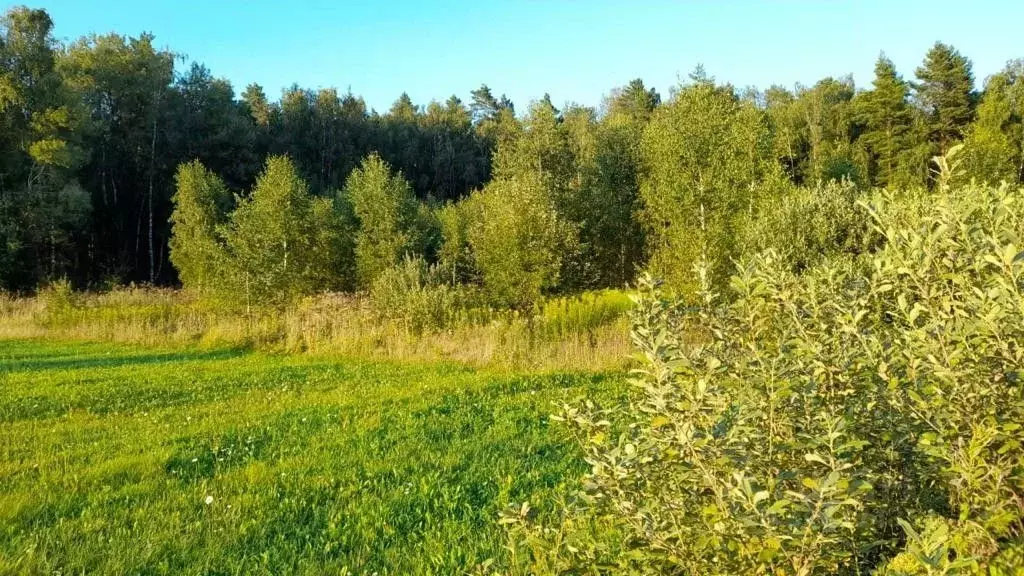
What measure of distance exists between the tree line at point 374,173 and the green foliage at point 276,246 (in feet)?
0.23

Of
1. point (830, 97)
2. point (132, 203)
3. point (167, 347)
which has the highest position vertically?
point (830, 97)

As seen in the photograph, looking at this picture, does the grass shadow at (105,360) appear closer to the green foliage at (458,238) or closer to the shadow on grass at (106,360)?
the shadow on grass at (106,360)

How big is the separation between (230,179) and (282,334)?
36918 millimetres

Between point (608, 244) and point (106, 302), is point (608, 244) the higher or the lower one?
the higher one

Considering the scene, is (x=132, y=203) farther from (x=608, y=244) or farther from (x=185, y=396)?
(x=185, y=396)

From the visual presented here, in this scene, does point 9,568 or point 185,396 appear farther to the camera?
point 185,396

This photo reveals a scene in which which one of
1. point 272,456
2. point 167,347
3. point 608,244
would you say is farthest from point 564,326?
point 608,244

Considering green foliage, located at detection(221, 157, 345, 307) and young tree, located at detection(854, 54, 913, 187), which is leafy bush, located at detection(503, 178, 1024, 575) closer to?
green foliage, located at detection(221, 157, 345, 307)

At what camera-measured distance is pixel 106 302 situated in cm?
2488

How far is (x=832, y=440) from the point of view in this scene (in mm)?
1997

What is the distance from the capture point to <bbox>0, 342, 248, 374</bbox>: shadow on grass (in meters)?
13.8

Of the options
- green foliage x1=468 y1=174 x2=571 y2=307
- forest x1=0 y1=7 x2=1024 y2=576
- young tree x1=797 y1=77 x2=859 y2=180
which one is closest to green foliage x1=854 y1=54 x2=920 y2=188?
young tree x1=797 y1=77 x2=859 y2=180

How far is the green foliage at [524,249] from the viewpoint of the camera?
23.6m

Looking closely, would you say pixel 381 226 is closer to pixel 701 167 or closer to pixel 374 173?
pixel 374 173
